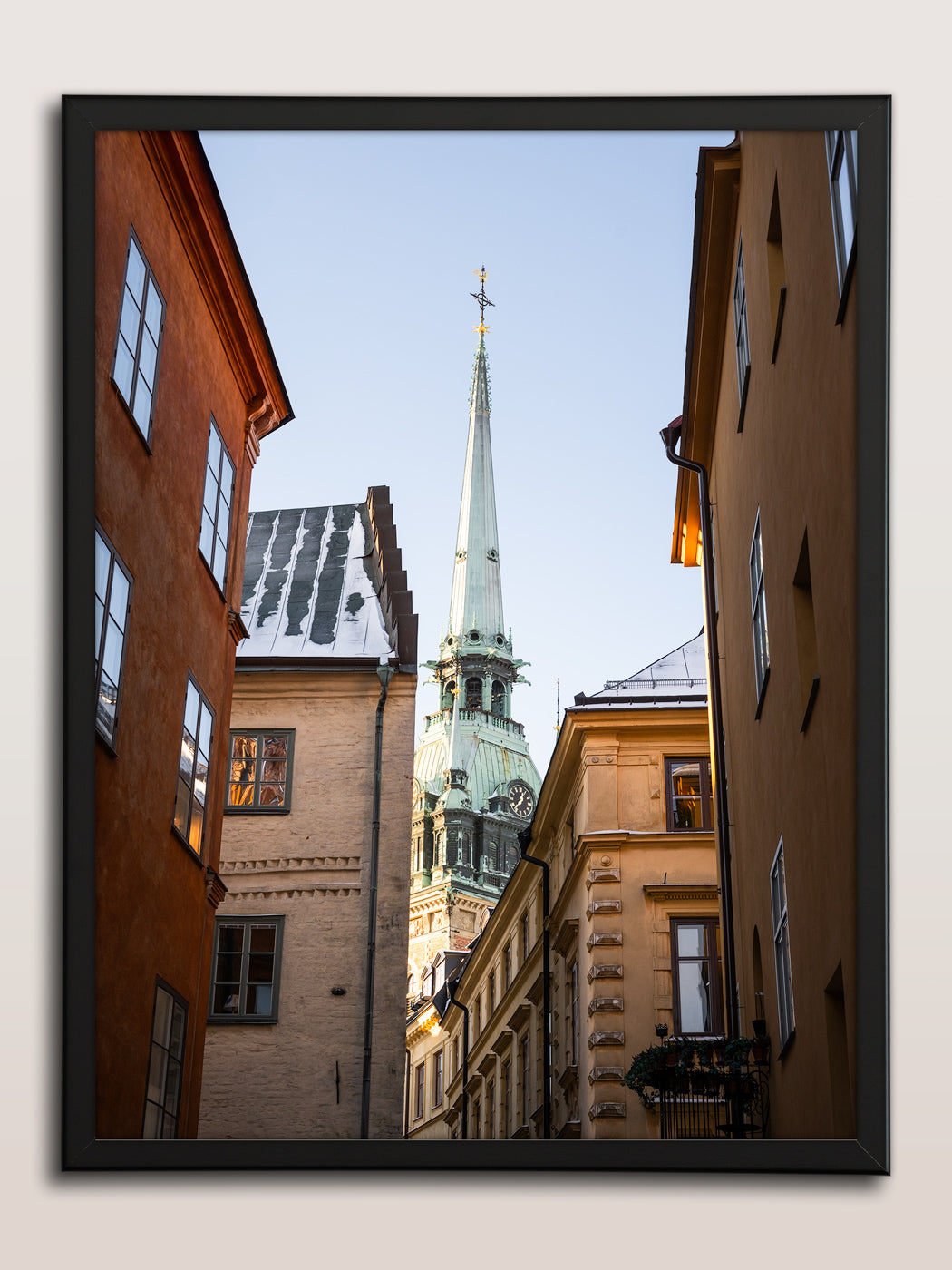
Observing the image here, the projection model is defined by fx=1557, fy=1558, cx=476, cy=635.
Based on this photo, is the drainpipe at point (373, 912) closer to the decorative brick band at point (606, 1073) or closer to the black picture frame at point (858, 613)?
the decorative brick band at point (606, 1073)

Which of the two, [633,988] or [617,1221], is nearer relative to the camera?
[617,1221]

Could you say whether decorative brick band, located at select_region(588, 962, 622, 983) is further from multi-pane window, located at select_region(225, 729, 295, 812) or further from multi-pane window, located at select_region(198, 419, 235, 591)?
Result: multi-pane window, located at select_region(198, 419, 235, 591)

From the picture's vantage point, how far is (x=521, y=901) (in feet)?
81.6

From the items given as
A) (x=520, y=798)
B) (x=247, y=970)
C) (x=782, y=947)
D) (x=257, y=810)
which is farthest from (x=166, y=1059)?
(x=520, y=798)

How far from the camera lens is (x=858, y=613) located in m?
6.41

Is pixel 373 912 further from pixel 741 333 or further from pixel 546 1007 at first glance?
pixel 741 333

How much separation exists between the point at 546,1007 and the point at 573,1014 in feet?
6.58

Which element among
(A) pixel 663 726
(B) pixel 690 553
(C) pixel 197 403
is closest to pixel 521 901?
(A) pixel 663 726

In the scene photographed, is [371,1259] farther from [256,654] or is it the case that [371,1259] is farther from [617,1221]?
[256,654]

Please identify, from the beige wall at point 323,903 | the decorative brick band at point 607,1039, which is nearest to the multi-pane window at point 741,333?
the beige wall at point 323,903

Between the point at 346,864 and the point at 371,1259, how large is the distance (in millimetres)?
10283

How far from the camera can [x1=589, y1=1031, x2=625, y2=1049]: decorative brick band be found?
57.9ft

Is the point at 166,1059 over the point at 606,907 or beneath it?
beneath

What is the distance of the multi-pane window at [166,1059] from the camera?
8.03m
